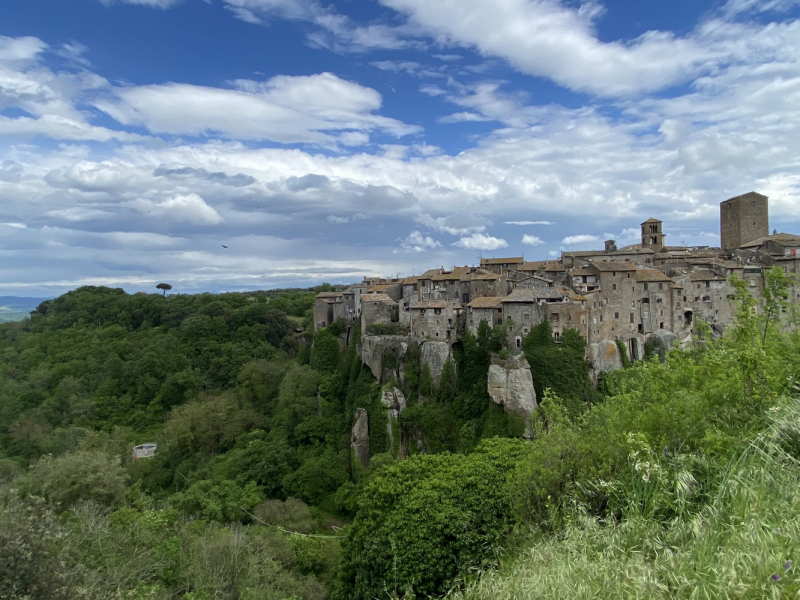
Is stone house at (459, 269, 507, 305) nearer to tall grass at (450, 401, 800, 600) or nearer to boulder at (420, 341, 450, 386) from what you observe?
boulder at (420, 341, 450, 386)

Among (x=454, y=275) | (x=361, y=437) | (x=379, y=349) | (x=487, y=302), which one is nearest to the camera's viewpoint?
(x=487, y=302)

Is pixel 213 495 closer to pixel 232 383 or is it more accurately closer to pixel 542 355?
pixel 542 355

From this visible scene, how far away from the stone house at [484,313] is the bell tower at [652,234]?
3096cm

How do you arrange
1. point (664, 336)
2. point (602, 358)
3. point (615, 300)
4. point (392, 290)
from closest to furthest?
point (602, 358) < point (615, 300) < point (664, 336) < point (392, 290)

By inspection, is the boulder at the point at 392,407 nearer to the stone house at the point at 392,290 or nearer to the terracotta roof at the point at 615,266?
the stone house at the point at 392,290

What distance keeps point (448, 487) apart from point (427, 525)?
6.47 feet

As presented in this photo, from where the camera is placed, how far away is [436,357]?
41.4 m

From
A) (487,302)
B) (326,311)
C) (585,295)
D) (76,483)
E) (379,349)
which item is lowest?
(76,483)

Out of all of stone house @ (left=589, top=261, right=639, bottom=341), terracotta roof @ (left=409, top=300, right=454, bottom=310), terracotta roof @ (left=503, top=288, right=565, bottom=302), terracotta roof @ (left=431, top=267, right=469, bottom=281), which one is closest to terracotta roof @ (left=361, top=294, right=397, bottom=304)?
terracotta roof @ (left=409, top=300, right=454, bottom=310)

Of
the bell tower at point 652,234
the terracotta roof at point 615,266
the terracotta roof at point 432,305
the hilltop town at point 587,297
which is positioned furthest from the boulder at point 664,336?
the bell tower at point 652,234

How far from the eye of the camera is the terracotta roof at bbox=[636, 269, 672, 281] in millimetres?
43625

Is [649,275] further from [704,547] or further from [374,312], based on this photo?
[704,547]

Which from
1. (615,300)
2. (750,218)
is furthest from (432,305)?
(750,218)

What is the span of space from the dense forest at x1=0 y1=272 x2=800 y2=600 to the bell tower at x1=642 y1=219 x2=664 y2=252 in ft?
99.8
